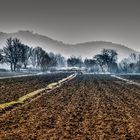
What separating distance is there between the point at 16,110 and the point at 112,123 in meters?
8.03

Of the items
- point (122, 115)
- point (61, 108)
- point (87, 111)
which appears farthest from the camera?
point (61, 108)

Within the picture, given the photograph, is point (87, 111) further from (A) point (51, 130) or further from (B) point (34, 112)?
(A) point (51, 130)

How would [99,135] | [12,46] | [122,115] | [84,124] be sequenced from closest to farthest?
[99,135] < [84,124] < [122,115] < [12,46]

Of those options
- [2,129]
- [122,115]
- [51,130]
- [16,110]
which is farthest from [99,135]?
[16,110]

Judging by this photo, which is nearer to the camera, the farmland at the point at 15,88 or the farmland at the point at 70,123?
the farmland at the point at 70,123

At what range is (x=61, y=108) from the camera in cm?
2486

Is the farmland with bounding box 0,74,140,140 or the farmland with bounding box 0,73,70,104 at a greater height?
the farmland with bounding box 0,73,70,104

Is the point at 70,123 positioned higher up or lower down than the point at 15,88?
lower down

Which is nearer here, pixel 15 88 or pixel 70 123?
pixel 70 123

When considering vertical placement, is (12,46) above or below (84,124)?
above

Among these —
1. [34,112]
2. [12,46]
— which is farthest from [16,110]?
[12,46]

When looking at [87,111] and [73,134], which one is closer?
[73,134]

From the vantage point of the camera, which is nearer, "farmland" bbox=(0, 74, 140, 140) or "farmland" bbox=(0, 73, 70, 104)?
"farmland" bbox=(0, 74, 140, 140)

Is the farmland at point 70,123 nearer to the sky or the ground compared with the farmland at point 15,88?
nearer to the ground
